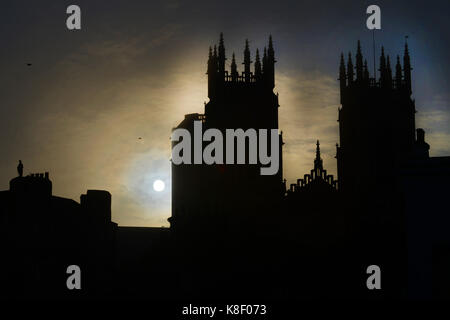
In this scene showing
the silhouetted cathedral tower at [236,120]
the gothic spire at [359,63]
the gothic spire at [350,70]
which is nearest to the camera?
the silhouetted cathedral tower at [236,120]

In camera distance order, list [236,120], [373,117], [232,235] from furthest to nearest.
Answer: [373,117] < [236,120] < [232,235]

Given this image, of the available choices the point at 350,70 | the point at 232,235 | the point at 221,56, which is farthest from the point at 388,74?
the point at 232,235

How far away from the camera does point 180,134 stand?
7800 centimetres

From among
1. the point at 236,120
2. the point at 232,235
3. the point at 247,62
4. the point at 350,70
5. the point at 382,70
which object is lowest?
the point at 232,235

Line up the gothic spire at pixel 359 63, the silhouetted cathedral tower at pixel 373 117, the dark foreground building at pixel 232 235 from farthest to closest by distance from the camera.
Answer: the gothic spire at pixel 359 63
the silhouetted cathedral tower at pixel 373 117
the dark foreground building at pixel 232 235

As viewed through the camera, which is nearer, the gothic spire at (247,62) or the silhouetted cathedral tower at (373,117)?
the gothic spire at (247,62)

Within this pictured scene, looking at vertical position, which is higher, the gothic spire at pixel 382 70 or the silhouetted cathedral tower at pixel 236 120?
the gothic spire at pixel 382 70

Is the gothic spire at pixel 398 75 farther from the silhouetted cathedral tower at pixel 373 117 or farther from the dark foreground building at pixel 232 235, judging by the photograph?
the dark foreground building at pixel 232 235

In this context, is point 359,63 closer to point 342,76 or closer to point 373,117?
point 342,76

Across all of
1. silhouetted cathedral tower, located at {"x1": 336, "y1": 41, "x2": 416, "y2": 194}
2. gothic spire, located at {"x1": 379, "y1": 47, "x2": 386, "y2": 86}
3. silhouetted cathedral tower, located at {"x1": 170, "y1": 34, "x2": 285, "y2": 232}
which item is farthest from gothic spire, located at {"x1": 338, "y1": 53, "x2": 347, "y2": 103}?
silhouetted cathedral tower, located at {"x1": 170, "y1": 34, "x2": 285, "y2": 232}

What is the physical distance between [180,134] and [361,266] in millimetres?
30070

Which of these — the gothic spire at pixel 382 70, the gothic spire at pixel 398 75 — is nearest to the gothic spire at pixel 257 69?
the gothic spire at pixel 382 70

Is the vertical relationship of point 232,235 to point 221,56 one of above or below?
below

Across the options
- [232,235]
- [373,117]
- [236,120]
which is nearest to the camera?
[232,235]
